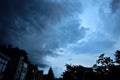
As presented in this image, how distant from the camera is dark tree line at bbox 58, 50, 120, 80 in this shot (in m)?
40.5

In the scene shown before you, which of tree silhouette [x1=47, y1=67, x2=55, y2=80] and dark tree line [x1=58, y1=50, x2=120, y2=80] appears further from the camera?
tree silhouette [x1=47, y1=67, x2=55, y2=80]

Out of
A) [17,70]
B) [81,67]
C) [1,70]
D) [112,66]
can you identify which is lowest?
[1,70]

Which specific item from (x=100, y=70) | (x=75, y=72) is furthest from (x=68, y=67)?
(x=100, y=70)

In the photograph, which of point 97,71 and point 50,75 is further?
point 50,75

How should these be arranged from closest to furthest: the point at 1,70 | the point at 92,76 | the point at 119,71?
the point at 1,70
the point at 119,71
the point at 92,76

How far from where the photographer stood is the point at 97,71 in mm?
46500

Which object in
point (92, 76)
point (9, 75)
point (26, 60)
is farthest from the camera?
point (92, 76)

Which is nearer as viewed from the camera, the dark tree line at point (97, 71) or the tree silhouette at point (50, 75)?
the dark tree line at point (97, 71)

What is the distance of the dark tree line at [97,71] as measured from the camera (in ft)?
133

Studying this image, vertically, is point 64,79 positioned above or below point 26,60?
below

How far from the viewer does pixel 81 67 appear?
5688 cm

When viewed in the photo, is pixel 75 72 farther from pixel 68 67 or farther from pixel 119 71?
pixel 119 71

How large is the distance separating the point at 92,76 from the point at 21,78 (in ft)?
92.7

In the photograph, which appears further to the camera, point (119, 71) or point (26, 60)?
point (26, 60)
